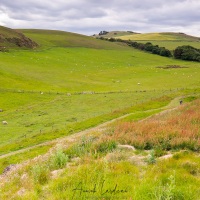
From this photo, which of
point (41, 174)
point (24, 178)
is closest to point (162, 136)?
point (41, 174)

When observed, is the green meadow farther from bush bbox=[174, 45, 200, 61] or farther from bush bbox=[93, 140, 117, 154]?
bush bbox=[174, 45, 200, 61]

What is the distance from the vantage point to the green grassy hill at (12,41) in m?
115

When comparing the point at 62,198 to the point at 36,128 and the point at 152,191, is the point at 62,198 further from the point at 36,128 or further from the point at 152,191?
the point at 36,128

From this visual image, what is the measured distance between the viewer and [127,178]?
30.7ft

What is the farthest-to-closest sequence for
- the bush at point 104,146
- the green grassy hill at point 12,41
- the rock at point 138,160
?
the green grassy hill at point 12,41
the bush at point 104,146
the rock at point 138,160

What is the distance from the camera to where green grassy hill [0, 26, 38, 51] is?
378 feet

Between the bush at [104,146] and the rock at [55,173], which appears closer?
the rock at [55,173]

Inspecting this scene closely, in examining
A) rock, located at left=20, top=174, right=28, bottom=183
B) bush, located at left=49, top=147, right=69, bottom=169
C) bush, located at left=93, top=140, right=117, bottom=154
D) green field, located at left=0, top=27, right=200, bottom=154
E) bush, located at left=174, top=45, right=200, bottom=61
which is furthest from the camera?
bush, located at left=174, top=45, right=200, bottom=61

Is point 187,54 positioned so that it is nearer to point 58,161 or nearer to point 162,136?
point 162,136

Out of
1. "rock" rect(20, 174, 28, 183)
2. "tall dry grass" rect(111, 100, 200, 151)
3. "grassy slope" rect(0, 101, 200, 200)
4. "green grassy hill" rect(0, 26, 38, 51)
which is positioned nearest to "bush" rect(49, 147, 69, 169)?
"grassy slope" rect(0, 101, 200, 200)

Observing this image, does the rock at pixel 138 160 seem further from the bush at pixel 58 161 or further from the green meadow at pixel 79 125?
the bush at pixel 58 161

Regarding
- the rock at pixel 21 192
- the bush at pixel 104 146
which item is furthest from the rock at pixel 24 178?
the bush at pixel 104 146

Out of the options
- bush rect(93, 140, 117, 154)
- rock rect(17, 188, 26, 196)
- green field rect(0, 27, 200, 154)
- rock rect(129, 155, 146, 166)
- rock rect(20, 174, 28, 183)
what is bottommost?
green field rect(0, 27, 200, 154)

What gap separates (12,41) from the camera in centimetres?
12038
